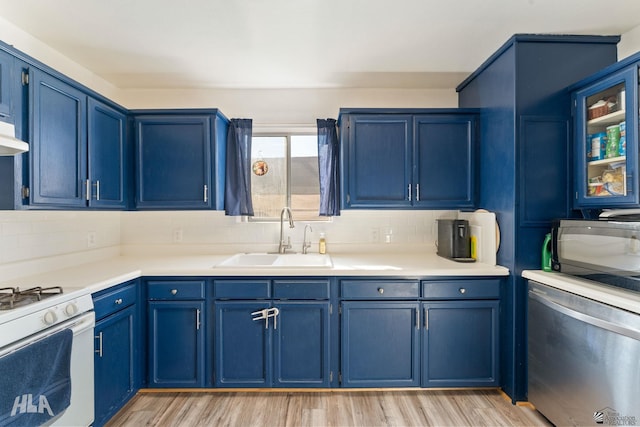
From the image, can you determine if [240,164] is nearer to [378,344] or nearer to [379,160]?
[379,160]

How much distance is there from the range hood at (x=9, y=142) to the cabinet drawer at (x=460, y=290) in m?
2.40

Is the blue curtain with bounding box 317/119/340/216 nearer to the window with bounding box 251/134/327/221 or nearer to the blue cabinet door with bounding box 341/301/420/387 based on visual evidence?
the window with bounding box 251/134/327/221

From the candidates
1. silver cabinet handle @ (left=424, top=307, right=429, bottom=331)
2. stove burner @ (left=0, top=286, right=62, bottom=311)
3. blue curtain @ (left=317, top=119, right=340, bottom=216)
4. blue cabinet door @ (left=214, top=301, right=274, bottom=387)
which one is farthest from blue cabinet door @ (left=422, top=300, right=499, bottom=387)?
stove burner @ (left=0, top=286, right=62, bottom=311)

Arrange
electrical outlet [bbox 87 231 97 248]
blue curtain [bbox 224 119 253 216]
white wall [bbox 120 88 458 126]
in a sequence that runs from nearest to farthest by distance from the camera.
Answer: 1. electrical outlet [bbox 87 231 97 248]
2. blue curtain [bbox 224 119 253 216]
3. white wall [bbox 120 88 458 126]

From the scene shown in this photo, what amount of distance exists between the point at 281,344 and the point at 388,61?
229 cm

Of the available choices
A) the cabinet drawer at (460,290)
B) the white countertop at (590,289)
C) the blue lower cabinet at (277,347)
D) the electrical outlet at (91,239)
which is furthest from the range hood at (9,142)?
the white countertop at (590,289)

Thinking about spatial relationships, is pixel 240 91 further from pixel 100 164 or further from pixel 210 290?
pixel 210 290

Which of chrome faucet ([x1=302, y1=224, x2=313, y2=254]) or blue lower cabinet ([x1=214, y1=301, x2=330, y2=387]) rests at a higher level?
chrome faucet ([x1=302, y1=224, x2=313, y2=254])

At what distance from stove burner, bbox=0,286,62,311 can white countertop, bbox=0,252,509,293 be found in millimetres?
84

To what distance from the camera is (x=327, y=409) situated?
2.04 metres

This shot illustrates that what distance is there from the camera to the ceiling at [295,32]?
70.4 inches

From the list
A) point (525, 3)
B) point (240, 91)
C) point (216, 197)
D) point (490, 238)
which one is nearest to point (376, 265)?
point (490, 238)

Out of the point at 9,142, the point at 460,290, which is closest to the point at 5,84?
the point at 9,142

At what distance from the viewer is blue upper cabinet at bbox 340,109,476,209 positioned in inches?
99.6
